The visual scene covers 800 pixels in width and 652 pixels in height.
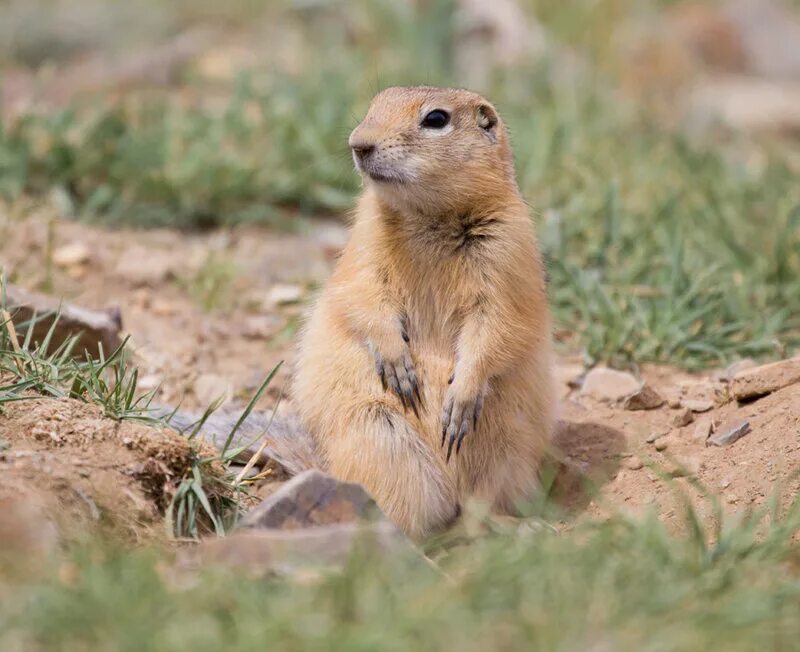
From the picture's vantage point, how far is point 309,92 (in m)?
8.27

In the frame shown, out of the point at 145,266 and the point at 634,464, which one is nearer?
the point at 634,464

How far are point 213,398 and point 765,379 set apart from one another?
247 centimetres

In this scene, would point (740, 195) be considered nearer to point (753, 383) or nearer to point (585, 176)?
point (585, 176)

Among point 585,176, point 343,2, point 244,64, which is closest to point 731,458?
point 585,176

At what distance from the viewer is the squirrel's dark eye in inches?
187

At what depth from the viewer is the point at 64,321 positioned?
5.16 meters

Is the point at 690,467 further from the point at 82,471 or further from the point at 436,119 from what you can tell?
the point at 82,471

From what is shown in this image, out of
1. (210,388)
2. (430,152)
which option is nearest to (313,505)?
(430,152)

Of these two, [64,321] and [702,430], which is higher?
[64,321]

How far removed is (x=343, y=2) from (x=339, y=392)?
6.83 metres

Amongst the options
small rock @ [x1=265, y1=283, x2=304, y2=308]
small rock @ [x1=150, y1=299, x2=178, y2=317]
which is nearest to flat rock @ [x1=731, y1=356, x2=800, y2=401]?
small rock @ [x1=265, y1=283, x2=304, y2=308]

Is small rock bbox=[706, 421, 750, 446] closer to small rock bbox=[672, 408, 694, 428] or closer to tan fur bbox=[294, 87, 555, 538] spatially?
small rock bbox=[672, 408, 694, 428]

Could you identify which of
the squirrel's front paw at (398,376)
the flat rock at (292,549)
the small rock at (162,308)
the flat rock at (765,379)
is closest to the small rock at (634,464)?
the flat rock at (765,379)

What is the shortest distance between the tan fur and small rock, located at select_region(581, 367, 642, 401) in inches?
33.1
